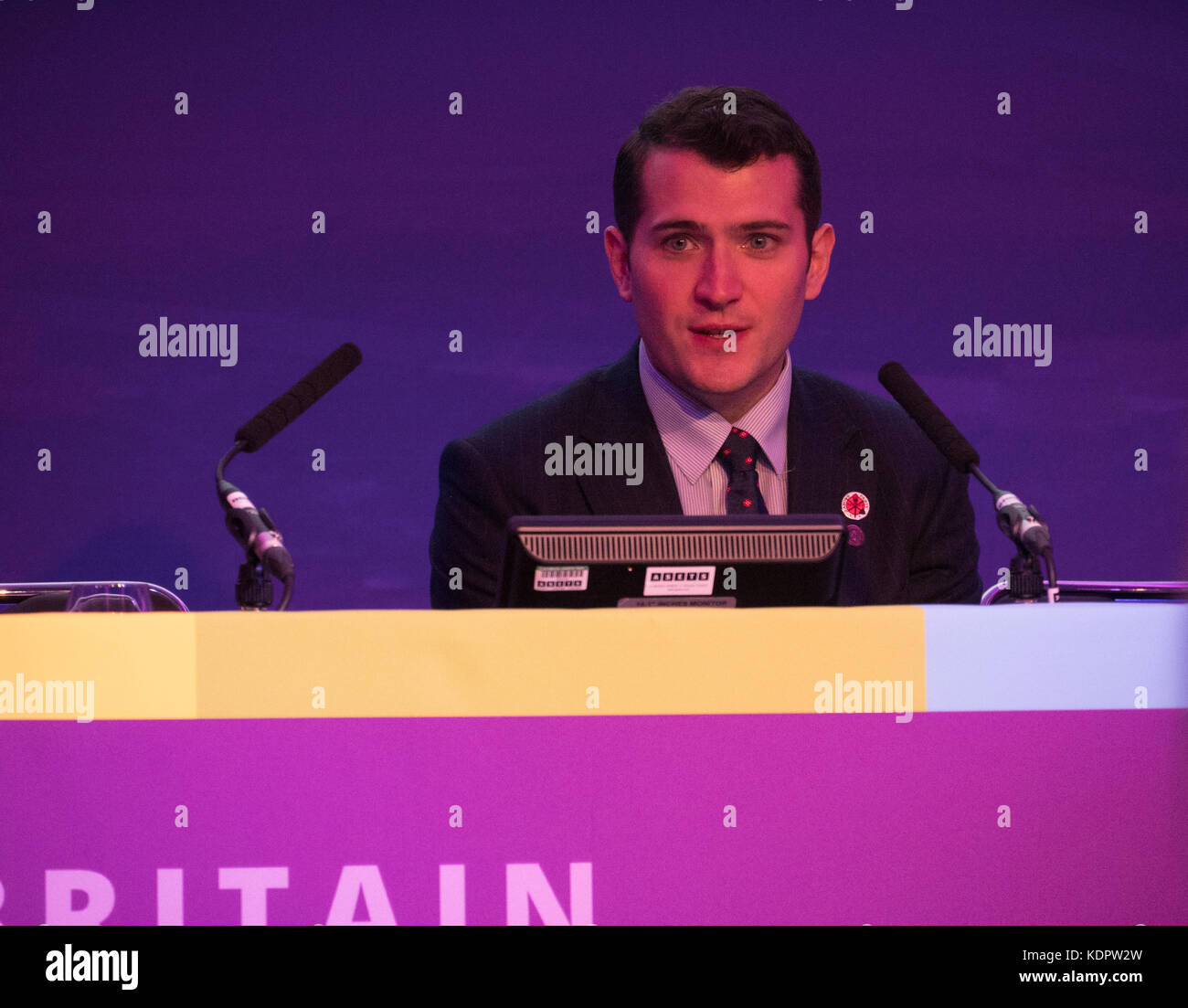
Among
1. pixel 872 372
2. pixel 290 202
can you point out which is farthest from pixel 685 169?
pixel 290 202

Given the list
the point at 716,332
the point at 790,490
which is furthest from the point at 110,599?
the point at 716,332

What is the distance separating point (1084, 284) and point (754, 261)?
1120 millimetres

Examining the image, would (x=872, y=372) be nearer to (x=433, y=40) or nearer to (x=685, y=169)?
(x=685, y=169)

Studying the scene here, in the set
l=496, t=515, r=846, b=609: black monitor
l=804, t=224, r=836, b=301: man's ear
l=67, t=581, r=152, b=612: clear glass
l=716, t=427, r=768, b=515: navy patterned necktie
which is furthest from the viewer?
l=804, t=224, r=836, b=301: man's ear

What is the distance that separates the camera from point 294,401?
1618mm

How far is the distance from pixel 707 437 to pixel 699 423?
36 mm

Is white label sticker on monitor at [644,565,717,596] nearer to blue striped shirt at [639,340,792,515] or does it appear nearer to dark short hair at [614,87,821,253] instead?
blue striped shirt at [639,340,792,515]

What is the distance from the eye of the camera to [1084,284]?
10.2 feet

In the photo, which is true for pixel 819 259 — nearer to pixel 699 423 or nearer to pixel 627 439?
pixel 699 423

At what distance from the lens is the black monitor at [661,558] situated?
119 cm

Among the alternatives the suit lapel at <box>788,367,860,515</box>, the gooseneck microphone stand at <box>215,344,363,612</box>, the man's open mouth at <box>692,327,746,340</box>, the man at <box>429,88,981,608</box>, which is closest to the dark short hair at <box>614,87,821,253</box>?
the man at <box>429,88,981,608</box>

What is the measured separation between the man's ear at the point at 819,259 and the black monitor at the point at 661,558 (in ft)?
5.15

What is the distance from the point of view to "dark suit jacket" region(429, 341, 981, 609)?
2.26 meters

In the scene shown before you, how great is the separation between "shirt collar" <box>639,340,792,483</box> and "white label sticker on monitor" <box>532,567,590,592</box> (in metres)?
1.17
